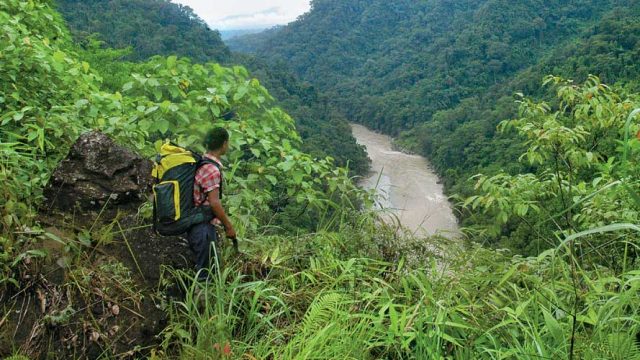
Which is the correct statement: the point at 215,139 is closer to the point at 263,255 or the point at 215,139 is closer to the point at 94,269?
the point at 263,255

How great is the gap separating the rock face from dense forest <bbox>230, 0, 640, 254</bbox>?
981 cm

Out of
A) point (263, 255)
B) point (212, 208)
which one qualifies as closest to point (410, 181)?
point (263, 255)

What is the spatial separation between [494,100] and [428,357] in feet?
163

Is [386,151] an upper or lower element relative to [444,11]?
lower

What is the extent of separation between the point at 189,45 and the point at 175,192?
1948 inches

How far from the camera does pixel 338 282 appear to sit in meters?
2.18

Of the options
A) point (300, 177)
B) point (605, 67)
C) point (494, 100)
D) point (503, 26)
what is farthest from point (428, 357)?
point (503, 26)

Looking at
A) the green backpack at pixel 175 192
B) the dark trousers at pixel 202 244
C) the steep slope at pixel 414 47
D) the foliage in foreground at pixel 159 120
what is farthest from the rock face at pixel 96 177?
the steep slope at pixel 414 47

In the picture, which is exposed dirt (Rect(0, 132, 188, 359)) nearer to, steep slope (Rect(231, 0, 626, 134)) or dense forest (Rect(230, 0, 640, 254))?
dense forest (Rect(230, 0, 640, 254))

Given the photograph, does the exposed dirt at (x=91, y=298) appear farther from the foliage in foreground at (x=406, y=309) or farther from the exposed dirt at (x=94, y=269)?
the foliage in foreground at (x=406, y=309)

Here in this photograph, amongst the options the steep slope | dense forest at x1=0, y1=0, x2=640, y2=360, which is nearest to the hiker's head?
dense forest at x1=0, y1=0, x2=640, y2=360

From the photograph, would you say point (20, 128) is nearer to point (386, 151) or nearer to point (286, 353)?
point (286, 353)

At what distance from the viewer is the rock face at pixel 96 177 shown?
7.43 ft

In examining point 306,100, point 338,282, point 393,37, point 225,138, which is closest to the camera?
point 338,282
